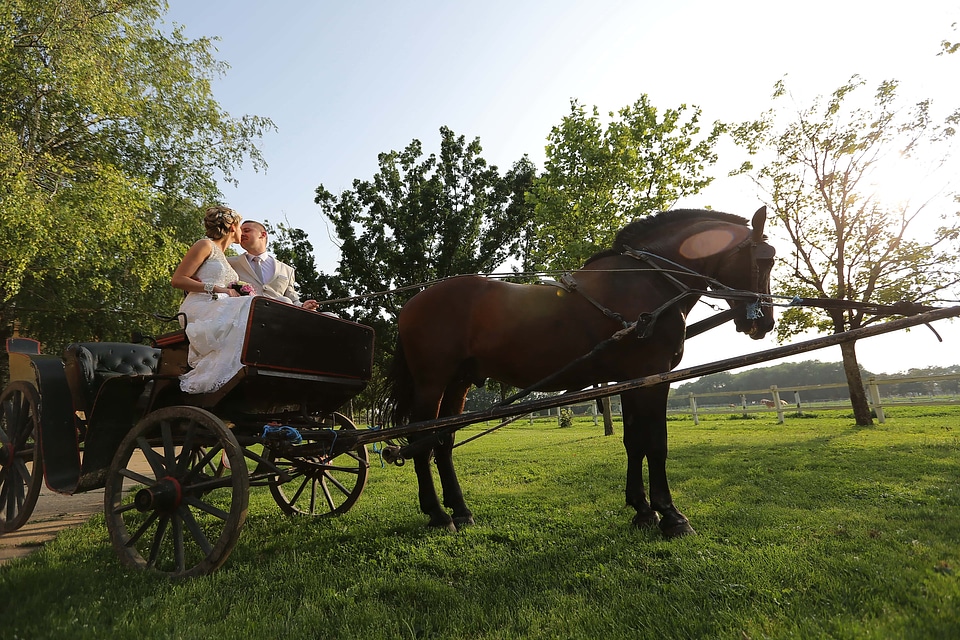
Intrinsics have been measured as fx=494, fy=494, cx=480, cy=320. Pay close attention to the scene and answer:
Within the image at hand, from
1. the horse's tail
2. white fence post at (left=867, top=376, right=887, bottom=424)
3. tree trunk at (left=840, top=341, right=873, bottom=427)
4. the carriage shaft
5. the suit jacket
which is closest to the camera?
the carriage shaft

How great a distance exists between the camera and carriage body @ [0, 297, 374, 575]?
10.9 feet

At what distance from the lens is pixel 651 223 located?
4594mm

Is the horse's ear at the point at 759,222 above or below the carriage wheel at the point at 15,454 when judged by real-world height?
above

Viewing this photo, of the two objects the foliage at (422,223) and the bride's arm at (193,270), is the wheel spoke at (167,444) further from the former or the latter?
the foliage at (422,223)

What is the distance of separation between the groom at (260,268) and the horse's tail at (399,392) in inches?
42.1

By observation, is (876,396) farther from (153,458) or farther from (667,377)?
(153,458)

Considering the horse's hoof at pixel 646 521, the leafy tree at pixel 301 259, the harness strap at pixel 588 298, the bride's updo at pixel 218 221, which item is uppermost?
the leafy tree at pixel 301 259

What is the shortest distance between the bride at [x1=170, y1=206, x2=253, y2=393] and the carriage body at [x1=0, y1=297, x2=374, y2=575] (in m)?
0.12

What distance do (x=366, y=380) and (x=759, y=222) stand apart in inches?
142

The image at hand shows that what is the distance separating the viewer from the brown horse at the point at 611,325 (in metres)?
3.97

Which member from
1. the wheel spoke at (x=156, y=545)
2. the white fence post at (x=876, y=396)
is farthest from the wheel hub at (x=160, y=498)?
the white fence post at (x=876, y=396)

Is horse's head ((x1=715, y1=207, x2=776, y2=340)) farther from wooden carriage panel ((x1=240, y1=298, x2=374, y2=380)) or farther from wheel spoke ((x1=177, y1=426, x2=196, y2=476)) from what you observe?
wheel spoke ((x1=177, y1=426, x2=196, y2=476))

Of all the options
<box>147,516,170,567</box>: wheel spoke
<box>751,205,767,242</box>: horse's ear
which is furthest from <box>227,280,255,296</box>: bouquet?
<box>751,205,767,242</box>: horse's ear

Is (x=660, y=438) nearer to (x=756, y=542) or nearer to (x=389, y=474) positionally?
(x=756, y=542)
